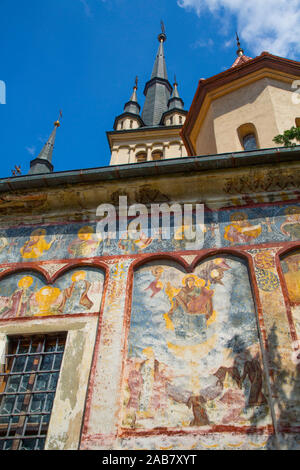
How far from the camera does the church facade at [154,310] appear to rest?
15.2 feet

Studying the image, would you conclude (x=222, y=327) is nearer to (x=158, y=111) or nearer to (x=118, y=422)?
(x=118, y=422)

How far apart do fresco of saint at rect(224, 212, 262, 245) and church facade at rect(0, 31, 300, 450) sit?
2 centimetres

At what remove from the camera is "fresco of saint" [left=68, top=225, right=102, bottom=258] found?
20.8 ft

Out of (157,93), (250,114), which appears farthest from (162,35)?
(250,114)

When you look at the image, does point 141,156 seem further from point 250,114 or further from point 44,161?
point 250,114

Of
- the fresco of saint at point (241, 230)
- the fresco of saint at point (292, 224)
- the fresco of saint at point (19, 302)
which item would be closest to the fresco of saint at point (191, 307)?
the fresco of saint at point (241, 230)

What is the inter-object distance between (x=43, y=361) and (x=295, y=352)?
9.43 feet

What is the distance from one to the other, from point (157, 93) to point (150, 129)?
22.8 ft

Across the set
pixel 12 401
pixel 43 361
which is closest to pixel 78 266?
pixel 43 361

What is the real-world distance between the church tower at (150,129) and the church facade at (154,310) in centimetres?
1642

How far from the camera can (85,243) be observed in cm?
648

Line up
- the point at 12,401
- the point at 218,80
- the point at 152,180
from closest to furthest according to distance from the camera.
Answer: the point at 12,401
the point at 152,180
the point at 218,80

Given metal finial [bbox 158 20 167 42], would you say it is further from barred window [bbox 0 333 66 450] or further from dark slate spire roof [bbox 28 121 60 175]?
barred window [bbox 0 333 66 450]

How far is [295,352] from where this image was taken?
483 centimetres
